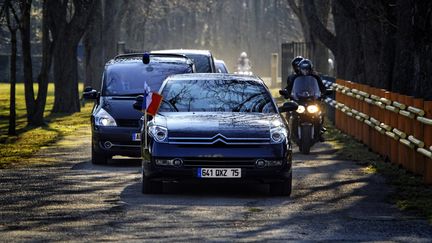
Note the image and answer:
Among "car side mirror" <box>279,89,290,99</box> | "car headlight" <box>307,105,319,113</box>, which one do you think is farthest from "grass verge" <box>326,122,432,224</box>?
"car side mirror" <box>279,89,290,99</box>

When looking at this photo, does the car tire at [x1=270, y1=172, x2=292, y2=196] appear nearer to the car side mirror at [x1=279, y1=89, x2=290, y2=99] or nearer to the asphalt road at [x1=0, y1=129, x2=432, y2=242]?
the asphalt road at [x1=0, y1=129, x2=432, y2=242]

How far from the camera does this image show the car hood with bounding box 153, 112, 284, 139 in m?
15.6

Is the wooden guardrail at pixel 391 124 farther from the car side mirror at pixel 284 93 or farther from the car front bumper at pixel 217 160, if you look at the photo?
the car front bumper at pixel 217 160

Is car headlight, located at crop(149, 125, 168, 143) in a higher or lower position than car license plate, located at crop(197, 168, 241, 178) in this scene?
higher

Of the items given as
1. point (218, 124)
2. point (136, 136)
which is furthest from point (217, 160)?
point (136, 136)

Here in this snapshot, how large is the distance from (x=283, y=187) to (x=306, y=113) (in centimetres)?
752

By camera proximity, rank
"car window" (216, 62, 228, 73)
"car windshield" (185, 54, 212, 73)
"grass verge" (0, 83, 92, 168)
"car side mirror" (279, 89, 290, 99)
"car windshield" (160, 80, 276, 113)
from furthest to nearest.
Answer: "car window" (216, 62, 228, 73) < "car windshield" (185, 54, 212, 73) < "car side mirror" (279, 89, 290, 99) < "grass verge" (0, 83, 92, 168) < "car windshield" (160, 80, 276, 113)

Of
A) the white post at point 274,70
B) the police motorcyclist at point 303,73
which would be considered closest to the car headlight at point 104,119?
the police motorcyclist at point 303,73

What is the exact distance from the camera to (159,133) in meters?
15.7

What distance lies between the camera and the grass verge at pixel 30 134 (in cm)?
2225

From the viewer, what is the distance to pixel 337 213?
14.1m

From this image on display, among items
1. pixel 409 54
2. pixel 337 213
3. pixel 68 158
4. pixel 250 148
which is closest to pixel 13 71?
pixel 68 158

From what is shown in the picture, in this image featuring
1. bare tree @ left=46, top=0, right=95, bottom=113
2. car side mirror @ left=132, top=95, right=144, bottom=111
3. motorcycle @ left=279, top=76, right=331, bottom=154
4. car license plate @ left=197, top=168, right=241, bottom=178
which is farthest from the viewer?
bare tree @ left=46, top=0, right=95, bottom=113

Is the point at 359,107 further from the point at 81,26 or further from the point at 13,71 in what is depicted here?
the point at 81,26
